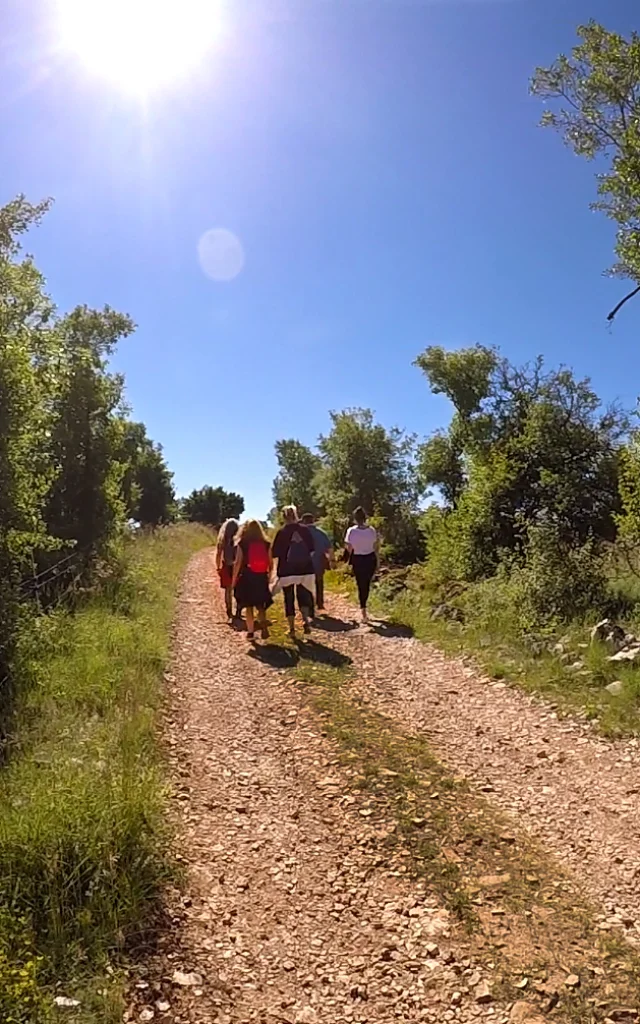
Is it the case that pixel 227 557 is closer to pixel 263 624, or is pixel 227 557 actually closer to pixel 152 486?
pixel 263 624

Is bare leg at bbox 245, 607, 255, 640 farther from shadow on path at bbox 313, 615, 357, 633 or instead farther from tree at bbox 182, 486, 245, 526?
tree at bbox 182, 486, 245, 526

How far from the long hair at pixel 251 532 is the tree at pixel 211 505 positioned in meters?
74.4

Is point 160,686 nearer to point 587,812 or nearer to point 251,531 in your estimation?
point 251,531

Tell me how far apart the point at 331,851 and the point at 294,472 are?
59.3m

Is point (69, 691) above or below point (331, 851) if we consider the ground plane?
above

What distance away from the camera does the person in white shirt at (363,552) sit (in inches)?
563

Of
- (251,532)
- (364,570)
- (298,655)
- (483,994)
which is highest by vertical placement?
(251,532)

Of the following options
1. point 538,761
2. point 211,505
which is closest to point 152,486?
point 211,505

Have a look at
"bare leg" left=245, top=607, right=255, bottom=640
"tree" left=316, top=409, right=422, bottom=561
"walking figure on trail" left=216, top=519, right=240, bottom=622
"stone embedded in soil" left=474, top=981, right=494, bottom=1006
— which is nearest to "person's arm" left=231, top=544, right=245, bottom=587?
"bare leg" left=245, top=607, right=255, bottom=640

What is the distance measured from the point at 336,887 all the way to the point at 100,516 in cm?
1225

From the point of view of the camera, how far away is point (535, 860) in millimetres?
5023

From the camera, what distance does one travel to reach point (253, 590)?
12320 mm

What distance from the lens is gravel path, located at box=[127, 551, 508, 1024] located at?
368cm

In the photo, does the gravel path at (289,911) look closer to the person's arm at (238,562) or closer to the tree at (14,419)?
the tree at (14,419)
